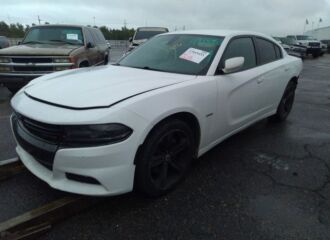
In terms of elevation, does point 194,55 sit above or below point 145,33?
above

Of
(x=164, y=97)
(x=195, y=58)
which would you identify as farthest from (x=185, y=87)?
(x=195, y=58)

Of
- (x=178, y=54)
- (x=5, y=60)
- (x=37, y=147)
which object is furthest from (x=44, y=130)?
(x=5, y=60)

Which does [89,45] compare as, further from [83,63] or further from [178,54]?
[178,54]

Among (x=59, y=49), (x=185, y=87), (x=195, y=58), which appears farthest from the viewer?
(x=59, y=49)

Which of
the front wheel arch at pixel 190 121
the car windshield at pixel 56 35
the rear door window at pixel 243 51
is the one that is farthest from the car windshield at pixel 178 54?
the car windshield at pixel 56 35

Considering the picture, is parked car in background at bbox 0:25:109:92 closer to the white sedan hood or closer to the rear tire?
the white sedan hood

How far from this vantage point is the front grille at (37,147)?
239 cm

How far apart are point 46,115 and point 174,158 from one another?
50.2 inches

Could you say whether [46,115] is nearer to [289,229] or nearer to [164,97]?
[164,97]

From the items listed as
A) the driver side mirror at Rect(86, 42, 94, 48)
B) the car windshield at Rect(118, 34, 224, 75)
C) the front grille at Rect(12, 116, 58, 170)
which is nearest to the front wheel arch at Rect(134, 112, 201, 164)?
the car windshield at Rect(118, 34, 224, 75)

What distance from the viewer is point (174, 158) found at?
3.01m

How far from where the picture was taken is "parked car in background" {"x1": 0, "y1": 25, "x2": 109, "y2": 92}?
21.4 feet

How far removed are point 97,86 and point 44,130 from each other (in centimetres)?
64

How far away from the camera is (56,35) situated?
7.61 meters
